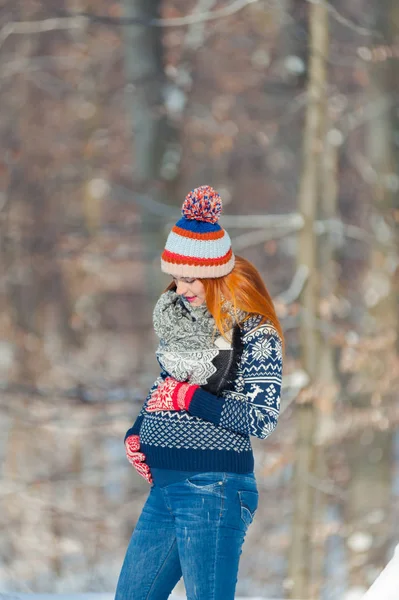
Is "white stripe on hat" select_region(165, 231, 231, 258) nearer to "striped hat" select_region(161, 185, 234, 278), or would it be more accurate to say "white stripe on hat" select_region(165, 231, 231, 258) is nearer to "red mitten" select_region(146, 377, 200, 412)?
"striped hat" select_region(161, 185, 234, 278)

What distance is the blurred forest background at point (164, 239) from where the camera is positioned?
23.7 feet

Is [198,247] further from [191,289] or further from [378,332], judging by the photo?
[378,332]

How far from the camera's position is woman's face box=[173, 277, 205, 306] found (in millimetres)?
2736

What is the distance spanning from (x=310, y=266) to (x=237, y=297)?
15.9 ft

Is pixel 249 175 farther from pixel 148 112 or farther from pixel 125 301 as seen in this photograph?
pixel 125 301

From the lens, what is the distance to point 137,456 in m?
2.81

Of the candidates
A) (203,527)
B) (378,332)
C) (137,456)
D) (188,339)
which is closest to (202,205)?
(188,339)

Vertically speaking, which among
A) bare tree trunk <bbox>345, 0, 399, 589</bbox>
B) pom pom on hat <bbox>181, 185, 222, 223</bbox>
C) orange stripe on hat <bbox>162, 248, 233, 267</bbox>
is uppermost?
pom pom on hat <bbox>181, 185, 222, 223</bbox>

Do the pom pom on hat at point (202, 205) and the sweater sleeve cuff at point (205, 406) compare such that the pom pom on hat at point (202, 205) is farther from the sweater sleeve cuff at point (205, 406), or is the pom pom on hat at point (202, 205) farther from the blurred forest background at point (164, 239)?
the blurred forest background at point (164, 239)

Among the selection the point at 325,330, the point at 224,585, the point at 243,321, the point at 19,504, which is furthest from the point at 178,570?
the point at 19,504

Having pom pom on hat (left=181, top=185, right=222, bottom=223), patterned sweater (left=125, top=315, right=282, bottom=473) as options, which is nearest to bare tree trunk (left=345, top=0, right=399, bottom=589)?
pom pom on hat (left=181, top=185, right=222, bottom=223)

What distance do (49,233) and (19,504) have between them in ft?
7.93

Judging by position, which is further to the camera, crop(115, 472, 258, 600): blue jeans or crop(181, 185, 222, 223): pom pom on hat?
crop(181, 185, 222, 223): pom pom on hat

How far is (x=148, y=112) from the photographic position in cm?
727
